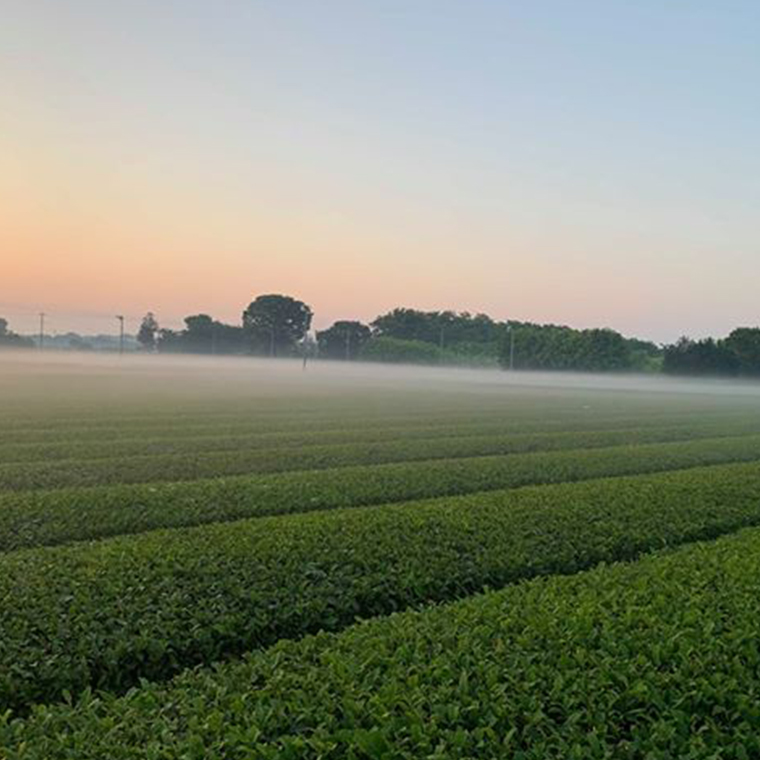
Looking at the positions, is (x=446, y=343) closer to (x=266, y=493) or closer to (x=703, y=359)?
(x=703, y=359)

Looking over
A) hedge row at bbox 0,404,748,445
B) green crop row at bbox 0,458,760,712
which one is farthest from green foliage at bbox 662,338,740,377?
green crop row at bbox 0,458,760,712

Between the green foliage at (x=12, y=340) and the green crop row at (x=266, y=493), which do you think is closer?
the green crop row at (x=266, y=493)

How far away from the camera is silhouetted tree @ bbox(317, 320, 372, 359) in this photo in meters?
118

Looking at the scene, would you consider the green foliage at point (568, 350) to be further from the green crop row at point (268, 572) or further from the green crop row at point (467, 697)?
the green crop row at point (467, 697)

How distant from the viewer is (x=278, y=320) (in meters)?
120

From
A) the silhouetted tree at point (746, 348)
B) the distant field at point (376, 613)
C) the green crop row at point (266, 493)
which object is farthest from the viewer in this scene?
the silhouetted tree at point (746, 348)

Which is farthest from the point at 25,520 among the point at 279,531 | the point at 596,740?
the point at 596,740

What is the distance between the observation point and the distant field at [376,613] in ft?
11.5

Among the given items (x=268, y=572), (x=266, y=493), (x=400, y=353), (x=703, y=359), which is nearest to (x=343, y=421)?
(x=266, y=493)

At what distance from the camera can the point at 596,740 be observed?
3.29 metres

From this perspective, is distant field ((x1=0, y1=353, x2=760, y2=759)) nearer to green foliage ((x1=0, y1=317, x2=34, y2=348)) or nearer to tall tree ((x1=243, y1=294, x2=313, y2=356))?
green foliage ((x1=0, y1=317, x2=34, y2=348))

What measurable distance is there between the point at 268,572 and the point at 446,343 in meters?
122

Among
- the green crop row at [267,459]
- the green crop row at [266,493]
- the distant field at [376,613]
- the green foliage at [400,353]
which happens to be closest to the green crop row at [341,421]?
the green crop row at [267,459]

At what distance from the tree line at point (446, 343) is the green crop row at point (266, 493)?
2815 inches
